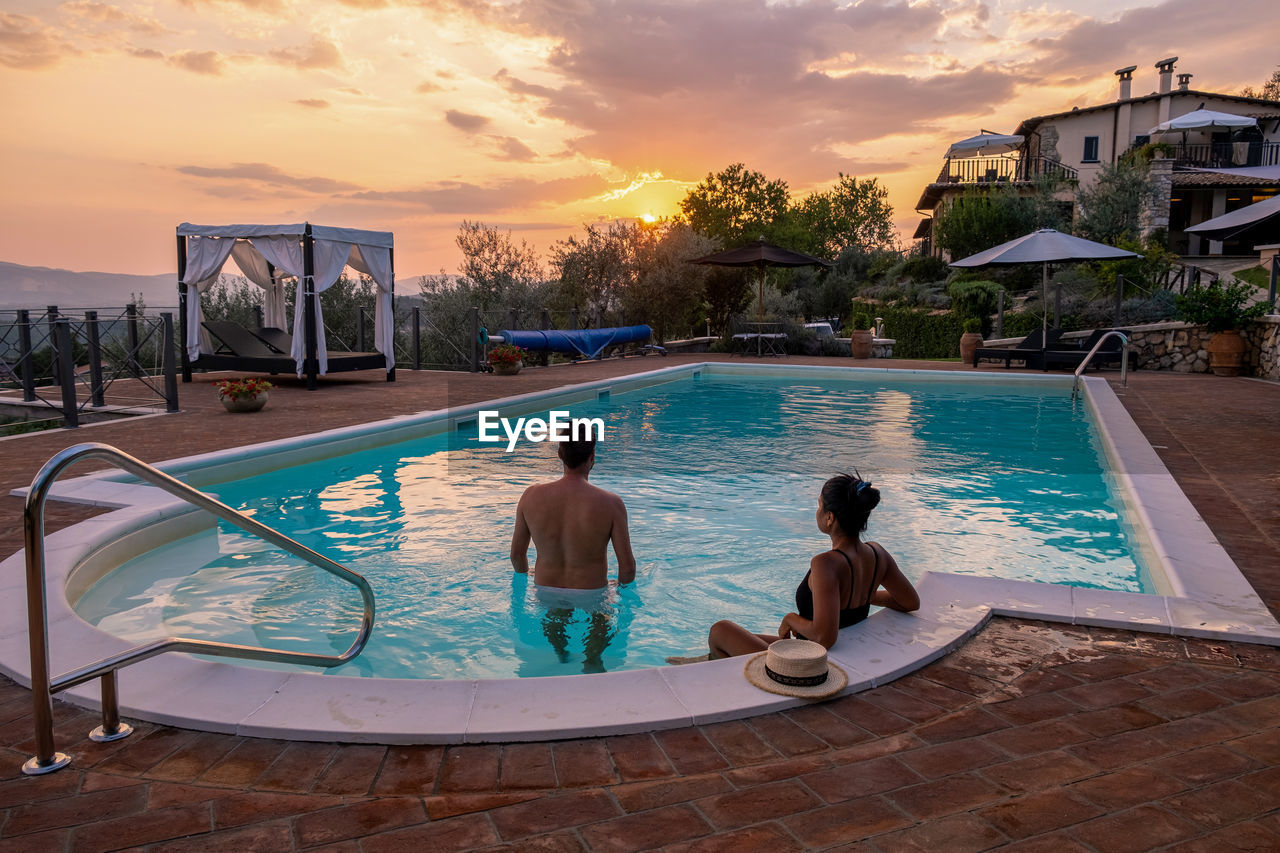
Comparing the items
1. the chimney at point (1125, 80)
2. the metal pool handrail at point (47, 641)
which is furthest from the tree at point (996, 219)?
the metal pool handrail at point (47, 641)

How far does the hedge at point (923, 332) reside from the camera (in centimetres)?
2419

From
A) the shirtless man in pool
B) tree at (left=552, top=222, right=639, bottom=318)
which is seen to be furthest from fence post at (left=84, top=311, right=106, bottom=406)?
tree at (left=552, top=222, right=639, bottom=318)

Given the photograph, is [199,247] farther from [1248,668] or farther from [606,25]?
[1248,668]

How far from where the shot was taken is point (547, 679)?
291cm

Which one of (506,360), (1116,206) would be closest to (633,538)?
(506,360)

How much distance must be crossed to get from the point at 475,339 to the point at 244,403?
22.3ft

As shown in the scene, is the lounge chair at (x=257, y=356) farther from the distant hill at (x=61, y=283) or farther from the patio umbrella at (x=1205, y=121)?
the distant hill at (x=61, y=283)

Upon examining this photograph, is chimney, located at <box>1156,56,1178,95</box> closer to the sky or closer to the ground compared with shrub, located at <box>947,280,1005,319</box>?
closer to the sky

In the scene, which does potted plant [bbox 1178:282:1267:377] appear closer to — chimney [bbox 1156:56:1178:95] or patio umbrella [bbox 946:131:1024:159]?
patio umbrella [bbox 946:131:1024:159]

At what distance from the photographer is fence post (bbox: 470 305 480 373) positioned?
16439 mm

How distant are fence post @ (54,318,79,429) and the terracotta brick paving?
7363mm

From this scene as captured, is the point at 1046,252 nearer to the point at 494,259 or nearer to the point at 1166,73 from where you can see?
the point at 494,259

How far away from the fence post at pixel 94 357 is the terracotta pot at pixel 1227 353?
60.4 ft

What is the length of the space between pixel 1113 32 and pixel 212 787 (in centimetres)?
4717
